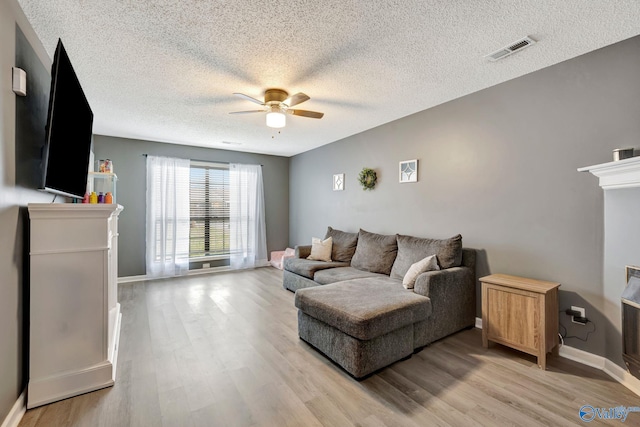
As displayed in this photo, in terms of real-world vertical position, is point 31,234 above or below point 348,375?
above

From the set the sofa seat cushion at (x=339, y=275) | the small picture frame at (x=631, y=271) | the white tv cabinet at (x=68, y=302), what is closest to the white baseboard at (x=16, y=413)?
the white tv cabinet at (x=68, y=302)

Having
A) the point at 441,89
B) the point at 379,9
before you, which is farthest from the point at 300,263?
the point at 379,9

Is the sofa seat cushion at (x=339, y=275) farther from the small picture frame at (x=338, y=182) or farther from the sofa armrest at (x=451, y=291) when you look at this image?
the small picture frame at (x=338, y=182)

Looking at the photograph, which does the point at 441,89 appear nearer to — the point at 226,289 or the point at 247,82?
the point at 247,82

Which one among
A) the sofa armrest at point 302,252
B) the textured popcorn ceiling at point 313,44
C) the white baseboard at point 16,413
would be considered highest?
the textured popcorn ceiling at point 313,44

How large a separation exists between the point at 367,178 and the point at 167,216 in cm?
371

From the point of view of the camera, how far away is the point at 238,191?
5992 mm

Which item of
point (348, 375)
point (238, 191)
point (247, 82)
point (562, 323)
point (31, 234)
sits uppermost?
point (247, 82)

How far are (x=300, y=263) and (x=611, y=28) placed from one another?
12.8ft

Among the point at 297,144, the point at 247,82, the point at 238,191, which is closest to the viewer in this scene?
the point at 247,82

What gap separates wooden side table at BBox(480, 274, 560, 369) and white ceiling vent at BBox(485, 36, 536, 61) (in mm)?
1918

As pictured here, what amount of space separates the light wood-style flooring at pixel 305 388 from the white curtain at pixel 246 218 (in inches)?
117

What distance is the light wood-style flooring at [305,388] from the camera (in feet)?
5.64

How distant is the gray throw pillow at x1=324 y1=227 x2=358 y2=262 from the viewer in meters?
4.41
